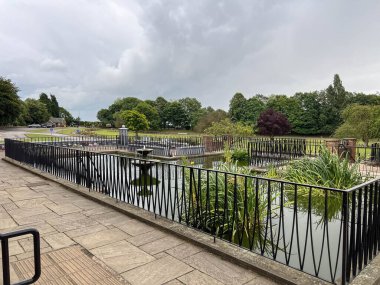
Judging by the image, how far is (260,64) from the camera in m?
18.0

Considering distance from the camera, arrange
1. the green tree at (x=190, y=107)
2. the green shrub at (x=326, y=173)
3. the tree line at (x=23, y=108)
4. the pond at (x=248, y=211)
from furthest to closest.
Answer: the green tree at (x=190, y=107), the tree line at (x=23, y=108), the green shrub at (x=326, y=173), the pond at (x=248, y=211)

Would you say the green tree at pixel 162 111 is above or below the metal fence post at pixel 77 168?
above

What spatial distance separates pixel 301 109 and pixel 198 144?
3450 centimetres

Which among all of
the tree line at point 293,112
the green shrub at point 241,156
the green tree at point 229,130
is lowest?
the green shrub at point 241,156

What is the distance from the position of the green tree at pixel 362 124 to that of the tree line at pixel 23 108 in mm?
41526

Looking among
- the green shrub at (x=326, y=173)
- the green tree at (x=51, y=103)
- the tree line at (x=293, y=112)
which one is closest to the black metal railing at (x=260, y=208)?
the green shrub at (x=326, y=173)

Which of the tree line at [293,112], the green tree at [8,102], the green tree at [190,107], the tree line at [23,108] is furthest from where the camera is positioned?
the green tree at [190,107]

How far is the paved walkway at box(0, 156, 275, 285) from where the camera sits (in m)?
2.69

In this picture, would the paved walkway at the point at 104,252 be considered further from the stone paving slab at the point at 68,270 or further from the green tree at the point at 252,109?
the green tree at the point at 252,109

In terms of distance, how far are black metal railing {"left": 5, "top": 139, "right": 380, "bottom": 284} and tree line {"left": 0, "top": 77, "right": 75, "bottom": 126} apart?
39109mm

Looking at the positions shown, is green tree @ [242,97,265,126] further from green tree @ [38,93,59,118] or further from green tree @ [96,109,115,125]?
green tree @ [38,93,59,118]

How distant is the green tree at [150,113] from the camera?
56.7 m

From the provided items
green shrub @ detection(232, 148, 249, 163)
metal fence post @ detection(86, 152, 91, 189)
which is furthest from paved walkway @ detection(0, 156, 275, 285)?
green shrub @ detection(232, 148, 249, 163)

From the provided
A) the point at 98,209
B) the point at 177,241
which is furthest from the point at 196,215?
the point at 98,209
